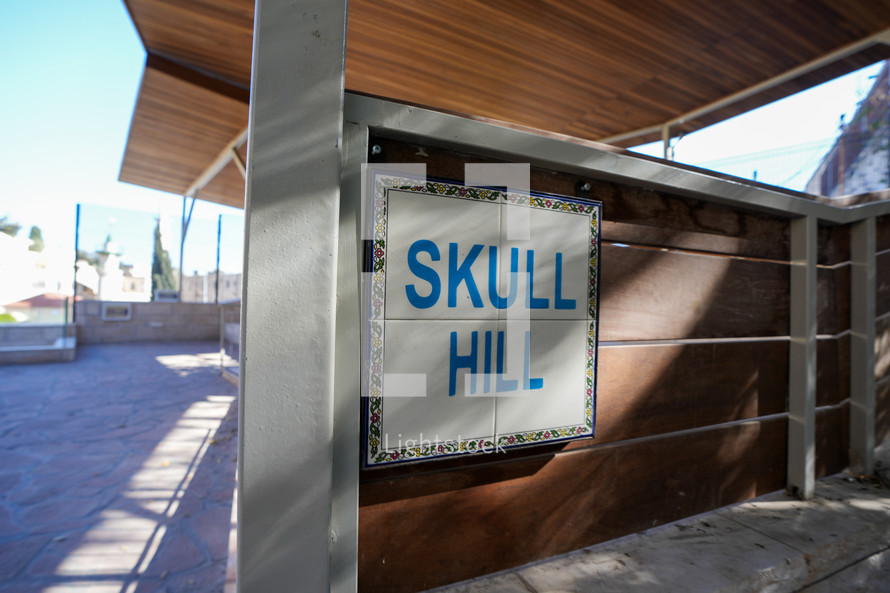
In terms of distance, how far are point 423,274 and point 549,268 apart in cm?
40

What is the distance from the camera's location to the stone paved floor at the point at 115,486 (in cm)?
197

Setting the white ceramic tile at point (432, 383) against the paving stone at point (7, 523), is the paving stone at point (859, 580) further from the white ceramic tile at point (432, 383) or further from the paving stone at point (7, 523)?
the paving stone at point (7, 523)

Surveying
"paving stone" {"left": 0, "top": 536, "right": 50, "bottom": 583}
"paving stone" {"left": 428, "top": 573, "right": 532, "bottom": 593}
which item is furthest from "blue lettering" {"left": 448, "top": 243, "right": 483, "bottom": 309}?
"paving stone" {"left": 0, "top": 536, "right": 50, "bottom": 583}

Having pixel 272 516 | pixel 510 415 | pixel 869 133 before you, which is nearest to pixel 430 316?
pixel 510 415

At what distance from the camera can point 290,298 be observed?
89 cm

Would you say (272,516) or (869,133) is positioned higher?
(869,133)

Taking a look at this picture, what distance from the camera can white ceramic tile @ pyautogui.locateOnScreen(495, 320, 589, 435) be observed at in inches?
46.6

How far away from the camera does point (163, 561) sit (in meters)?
2.05

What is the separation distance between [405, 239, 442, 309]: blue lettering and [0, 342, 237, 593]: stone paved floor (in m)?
1.84

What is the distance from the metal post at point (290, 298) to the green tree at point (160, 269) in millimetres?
11727

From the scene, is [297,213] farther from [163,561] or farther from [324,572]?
[163,561]

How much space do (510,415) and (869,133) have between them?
28.4 feet

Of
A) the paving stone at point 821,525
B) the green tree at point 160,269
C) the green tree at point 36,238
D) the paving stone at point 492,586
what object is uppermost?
the green tree at point 36,238

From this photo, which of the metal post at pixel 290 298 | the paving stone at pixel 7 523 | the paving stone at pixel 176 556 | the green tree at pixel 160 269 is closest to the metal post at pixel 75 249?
the green tree at pixel 160 269
